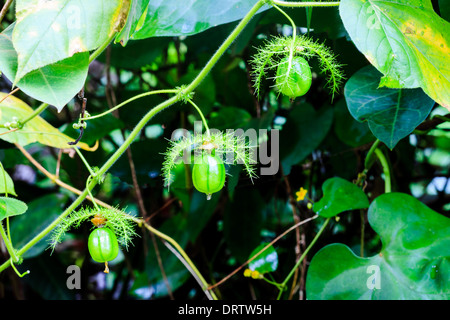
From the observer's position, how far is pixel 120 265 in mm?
1460

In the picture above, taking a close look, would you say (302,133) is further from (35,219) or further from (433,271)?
(35,219)

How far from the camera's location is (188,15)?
752mm

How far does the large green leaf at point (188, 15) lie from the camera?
0.74 metres

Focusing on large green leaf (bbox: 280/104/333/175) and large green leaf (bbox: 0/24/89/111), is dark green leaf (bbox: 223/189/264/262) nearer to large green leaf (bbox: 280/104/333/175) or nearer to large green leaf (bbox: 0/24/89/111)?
large green leaf (bbox: 280/104/333/175)

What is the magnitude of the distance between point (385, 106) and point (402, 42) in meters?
0.22

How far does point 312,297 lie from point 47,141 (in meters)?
0.57

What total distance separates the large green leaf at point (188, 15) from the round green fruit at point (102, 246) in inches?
13.6

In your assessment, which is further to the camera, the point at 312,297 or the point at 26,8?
the point at 312,297

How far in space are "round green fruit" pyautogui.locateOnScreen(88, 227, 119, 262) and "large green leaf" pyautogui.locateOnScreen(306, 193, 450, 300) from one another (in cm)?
39

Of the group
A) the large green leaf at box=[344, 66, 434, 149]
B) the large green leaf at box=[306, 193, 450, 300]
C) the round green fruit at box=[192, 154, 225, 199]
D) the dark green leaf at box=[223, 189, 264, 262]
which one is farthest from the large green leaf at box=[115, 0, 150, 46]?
the dark green leaf at box=[223, 189, 264, 262]

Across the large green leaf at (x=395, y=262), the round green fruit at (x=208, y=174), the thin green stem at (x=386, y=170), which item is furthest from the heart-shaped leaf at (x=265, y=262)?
the round green fruit at (x=208, y=174)

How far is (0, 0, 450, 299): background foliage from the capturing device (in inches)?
23.4
